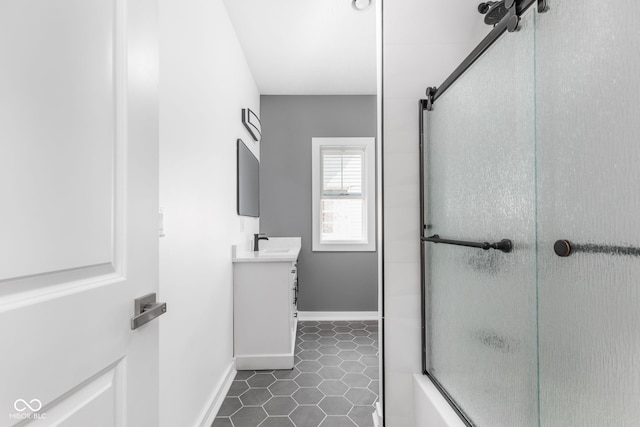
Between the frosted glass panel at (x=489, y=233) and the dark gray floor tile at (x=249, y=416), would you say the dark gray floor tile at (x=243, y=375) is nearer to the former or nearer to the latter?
the dark gray floor tile at (x=249, y=416)

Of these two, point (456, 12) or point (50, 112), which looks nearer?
point (50, 112)

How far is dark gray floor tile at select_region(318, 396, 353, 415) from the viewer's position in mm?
1888

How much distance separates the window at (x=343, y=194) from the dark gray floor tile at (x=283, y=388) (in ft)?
5.62

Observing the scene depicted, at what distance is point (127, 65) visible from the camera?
71 cm

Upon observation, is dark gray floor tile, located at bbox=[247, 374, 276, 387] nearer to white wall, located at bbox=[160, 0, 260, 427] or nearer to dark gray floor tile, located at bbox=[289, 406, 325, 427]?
white wall, located at bbox=[160, 0, 260, 427]

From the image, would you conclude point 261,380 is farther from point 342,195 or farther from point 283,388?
point 342,195

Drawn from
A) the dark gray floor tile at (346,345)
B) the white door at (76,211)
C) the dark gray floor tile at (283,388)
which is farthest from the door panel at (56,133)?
the dark gray floor tile at (346,345)

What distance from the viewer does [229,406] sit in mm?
1956

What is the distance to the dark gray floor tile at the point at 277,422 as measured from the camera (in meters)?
1.76

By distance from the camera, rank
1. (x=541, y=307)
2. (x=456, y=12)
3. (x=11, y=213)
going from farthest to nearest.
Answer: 1. (x=456, y=12)
2. (x=541, y=307)
3. (x=11, y=213)

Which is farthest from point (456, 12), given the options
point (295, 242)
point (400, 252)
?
point (295, 242)

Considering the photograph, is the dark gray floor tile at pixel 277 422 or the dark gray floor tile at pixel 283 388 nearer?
the dark gray floor tile at pixel 277 422

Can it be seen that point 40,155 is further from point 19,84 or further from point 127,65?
point 127,65

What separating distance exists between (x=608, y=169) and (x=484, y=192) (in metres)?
0.40
